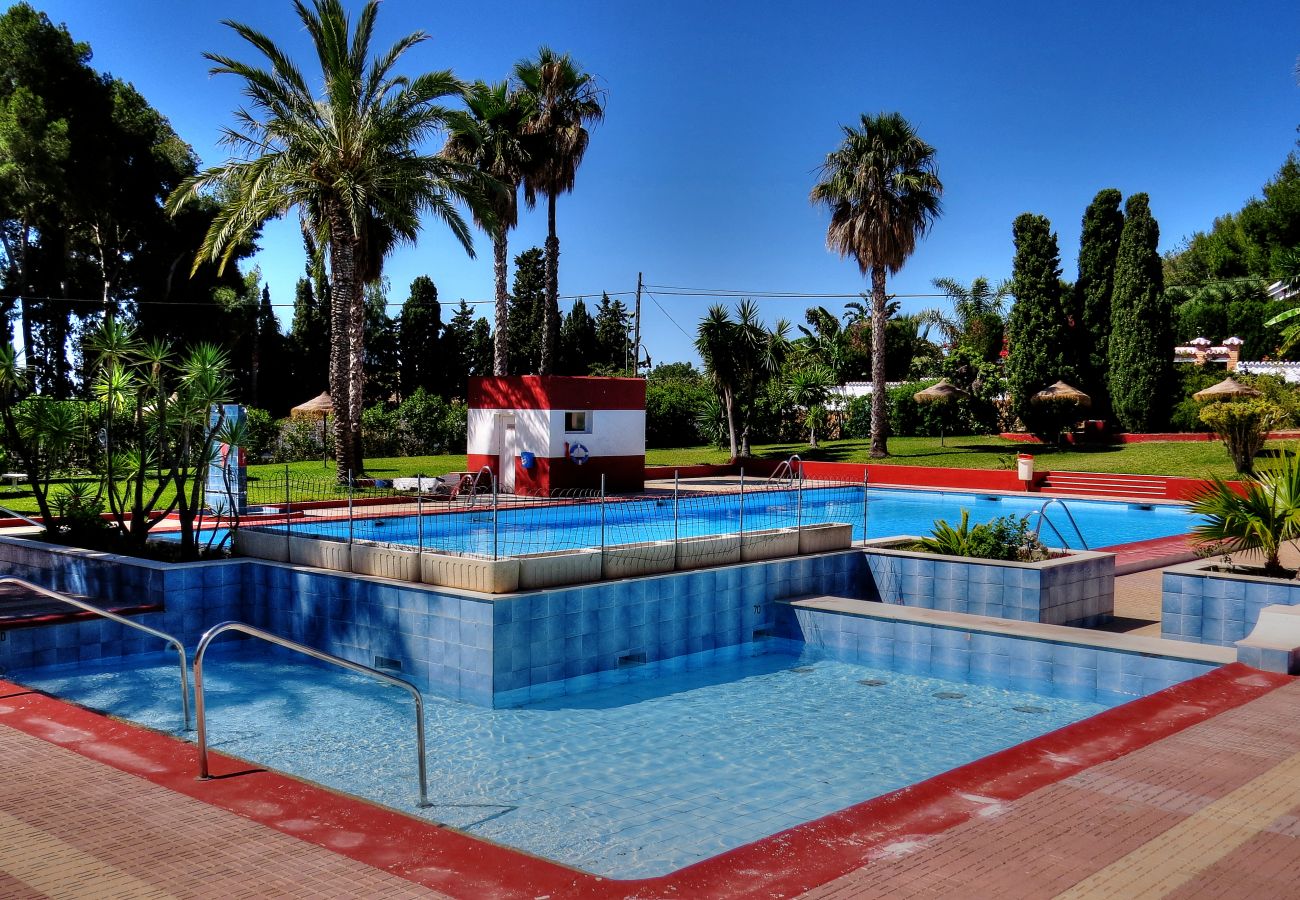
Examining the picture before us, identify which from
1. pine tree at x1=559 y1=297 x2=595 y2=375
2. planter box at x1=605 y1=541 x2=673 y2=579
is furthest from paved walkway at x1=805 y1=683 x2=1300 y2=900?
pine tree at x1=559 y1=297 x2=595 y2=375

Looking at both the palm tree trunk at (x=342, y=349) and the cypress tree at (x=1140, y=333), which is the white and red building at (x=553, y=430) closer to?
the palm tree trunk at (x=342, y=349)

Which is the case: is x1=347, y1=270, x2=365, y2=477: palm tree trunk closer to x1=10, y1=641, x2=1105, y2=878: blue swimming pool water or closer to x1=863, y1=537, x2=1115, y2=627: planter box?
x1=10, y1=641, x2=1105, y2=878: blue swimming pool water

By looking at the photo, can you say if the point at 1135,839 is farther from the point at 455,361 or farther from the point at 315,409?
the point at 455,361

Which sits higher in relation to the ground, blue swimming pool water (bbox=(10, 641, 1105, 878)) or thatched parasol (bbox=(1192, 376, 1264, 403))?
thatched parasol (bbox=(1192, 376, 1264, 403))

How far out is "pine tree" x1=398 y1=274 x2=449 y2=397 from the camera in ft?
171

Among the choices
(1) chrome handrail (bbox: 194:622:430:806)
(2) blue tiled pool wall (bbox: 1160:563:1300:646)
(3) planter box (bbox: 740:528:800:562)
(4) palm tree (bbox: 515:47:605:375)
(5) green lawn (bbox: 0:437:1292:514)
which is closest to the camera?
(1) chrome handrail (bbox: 194:622:430:806)

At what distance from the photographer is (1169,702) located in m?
7.59

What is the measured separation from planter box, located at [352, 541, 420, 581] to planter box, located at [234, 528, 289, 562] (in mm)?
1308

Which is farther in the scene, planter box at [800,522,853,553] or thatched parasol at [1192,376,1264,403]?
thatched parasol at [1192,376,1264,403]

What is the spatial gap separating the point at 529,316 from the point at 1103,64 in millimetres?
31341

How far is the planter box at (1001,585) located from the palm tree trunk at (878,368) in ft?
71.1

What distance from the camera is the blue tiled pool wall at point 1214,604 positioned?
10422 mm

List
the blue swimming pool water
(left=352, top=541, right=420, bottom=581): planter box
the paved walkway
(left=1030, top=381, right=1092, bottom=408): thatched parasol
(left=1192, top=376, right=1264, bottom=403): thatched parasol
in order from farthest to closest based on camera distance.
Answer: (left=1030, top=381, right=1092, bottom=408): thatched parasol → (left=1192, top=376, right=1264, bottom=403): thatched parasol → (left=352, top=541, right=420, bottom=581): planter box → the blue swimming pool water → the paved walkway

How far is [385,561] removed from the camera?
37.4ft
